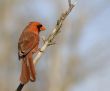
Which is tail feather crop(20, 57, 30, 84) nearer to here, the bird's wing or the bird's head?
the bird's wing

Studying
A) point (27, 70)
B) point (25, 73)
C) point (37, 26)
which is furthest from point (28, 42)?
point (25, 73)

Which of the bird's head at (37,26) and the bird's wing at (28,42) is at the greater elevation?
the bird's head at (37,26)

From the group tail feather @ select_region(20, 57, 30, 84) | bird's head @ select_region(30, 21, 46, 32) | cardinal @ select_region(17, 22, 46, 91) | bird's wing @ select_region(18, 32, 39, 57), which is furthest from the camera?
bird's head @ select_region(30, 21, 46, 32)

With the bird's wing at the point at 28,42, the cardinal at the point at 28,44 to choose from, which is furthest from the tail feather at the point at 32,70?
the bird's wing at the point at 28,42

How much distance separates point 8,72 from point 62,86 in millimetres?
2605

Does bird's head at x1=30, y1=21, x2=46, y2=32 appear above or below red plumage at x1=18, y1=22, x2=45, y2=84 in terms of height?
above

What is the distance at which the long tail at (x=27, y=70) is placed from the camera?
604cm

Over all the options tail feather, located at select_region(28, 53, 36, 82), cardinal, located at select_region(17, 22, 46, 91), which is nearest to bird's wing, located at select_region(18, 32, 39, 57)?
cardinal, located at select_region(17, 22, 46, 91)

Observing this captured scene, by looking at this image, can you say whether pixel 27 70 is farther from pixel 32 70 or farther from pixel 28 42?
pixel 28 42

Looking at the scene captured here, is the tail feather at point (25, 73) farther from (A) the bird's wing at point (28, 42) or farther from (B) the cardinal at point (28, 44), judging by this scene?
(A) the bird's wing at point (28, 42)

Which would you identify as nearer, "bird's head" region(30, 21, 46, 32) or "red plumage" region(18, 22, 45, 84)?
"red plumage" region(18, 22, 45, 84)

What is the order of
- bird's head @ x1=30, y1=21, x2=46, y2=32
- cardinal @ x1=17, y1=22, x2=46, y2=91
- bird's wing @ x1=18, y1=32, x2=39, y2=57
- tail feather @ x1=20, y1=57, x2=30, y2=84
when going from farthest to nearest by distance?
bird's head @ x1=30, y1=21, x2=46, y2=32
bird's wing @ x1=18, y1=32, x2=39, y2=57
cardinal @ x1=17, y1=22, x2=46, y2=91
tail feather @ x1=20, y1=57, x2=30, y2=84

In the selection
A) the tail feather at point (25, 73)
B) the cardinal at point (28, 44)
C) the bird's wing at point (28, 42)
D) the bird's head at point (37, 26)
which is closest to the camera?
the tail feather at point (25, 73)

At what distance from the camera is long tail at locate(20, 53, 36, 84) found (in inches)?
238
